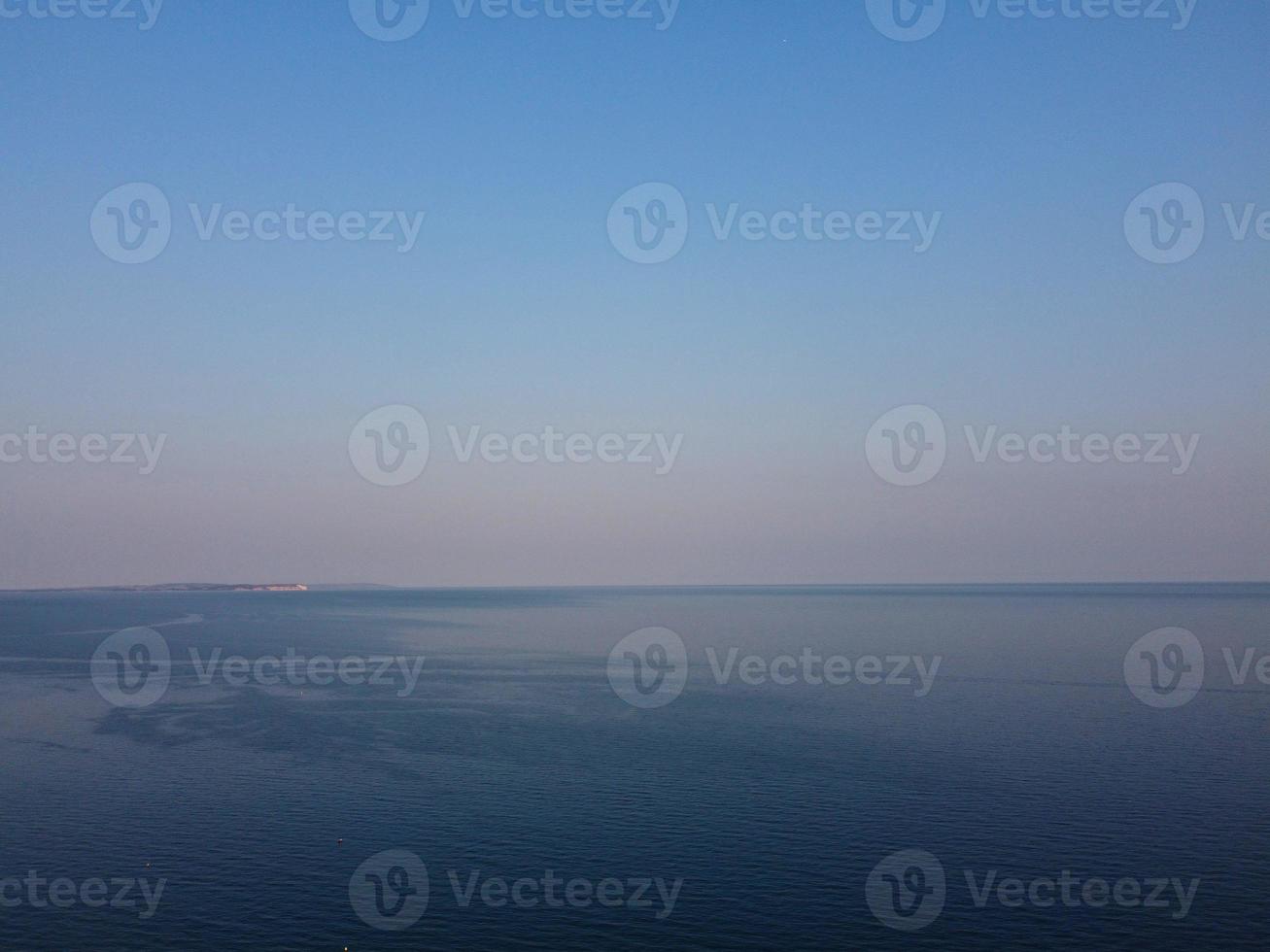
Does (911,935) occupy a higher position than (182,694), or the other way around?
(182,694)

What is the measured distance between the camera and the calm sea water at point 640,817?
42.0 m

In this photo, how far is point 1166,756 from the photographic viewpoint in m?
70.0

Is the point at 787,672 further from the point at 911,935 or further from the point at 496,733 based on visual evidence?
the point at 911,935

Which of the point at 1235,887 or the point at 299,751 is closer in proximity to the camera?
the point at 1235,887

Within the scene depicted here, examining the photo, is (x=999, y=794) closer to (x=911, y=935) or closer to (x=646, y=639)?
(x=911, y=935)

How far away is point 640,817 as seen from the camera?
5619cm

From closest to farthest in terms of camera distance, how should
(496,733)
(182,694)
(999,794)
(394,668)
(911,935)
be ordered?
(911,935) < (999,794) < (496,733) < (182,694) < (394,668)

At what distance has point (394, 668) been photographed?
131m

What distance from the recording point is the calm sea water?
4203 cm

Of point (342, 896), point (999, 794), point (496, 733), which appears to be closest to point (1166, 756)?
point (999, 794)

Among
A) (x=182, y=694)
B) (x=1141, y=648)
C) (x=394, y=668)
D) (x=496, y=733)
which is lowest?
(x=496, y=733)

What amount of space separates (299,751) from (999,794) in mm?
51604

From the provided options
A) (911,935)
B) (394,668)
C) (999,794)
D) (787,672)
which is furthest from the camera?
(394,668)

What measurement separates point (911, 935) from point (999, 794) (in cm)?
2231
